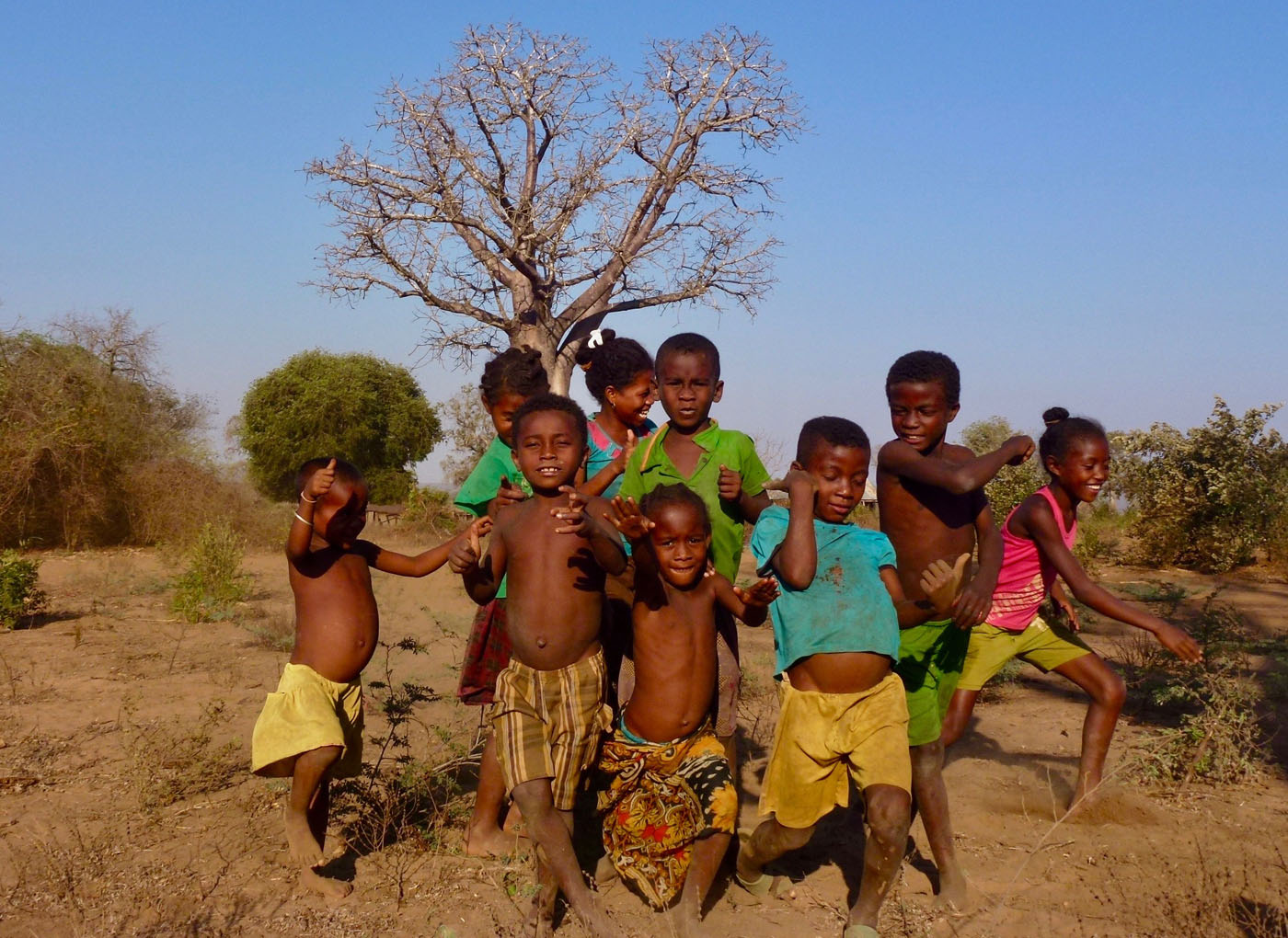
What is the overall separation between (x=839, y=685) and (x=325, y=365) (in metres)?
26.3

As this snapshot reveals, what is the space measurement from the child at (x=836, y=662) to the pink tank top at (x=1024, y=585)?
103cm

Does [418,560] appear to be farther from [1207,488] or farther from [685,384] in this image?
[1207,488]

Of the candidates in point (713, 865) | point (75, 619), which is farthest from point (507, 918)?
point (75, 619)

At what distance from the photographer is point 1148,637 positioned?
6.99 metres

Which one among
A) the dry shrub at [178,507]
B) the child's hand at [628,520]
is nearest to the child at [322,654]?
the child's hand at [628,520]

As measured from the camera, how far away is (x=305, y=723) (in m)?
3.45

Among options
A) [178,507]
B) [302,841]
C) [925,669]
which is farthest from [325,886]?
[178,507]

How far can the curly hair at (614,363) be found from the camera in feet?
13.1

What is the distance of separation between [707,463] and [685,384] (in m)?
0.29

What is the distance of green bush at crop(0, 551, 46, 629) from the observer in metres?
8.64

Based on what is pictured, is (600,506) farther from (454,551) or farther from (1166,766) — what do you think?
(1166,766)

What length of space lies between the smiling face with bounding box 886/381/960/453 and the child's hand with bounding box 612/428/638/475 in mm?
987

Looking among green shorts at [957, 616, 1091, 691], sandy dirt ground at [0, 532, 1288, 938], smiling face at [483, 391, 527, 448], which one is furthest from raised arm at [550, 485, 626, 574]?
green shorts at [957, 616, 1091, 691]

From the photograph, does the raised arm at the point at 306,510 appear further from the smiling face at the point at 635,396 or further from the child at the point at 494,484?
the smiling face at the point at 635,396
